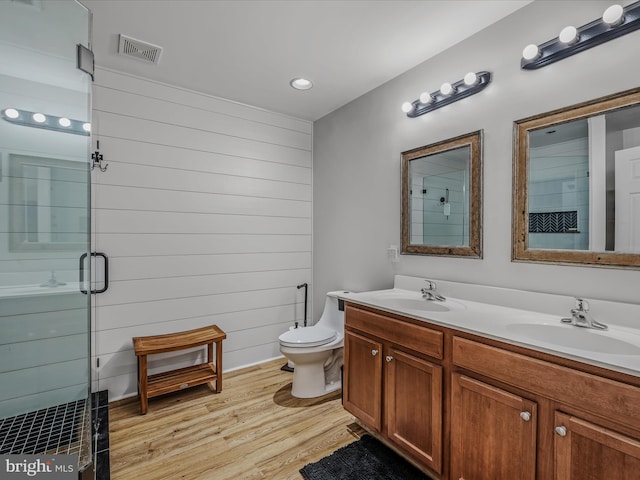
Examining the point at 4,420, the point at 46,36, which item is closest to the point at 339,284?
the point at 4,420

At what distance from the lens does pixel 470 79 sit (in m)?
1.97

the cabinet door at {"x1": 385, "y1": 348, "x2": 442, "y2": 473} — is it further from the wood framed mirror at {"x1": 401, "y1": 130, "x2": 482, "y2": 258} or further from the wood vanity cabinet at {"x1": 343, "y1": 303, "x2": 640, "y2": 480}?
the wood framed mirror at {"x1": 401, "y1": 130, "x2": 482, "y2": 258}

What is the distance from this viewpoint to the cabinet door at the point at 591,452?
3.27 feet

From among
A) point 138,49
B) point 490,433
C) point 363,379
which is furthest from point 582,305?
point 138,49

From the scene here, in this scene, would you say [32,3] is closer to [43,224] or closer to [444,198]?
[43,224]

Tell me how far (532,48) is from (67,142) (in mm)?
2369

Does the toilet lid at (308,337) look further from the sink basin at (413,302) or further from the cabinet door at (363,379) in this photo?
the sink basin at (413,302)

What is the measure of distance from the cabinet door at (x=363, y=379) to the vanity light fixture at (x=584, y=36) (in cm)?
176

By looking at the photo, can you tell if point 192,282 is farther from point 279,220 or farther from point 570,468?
point 570,468

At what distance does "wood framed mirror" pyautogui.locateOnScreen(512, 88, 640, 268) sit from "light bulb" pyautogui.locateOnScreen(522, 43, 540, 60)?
0.30 metres

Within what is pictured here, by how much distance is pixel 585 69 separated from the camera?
1.56 meters

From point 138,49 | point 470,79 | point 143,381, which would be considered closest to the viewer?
point 470,79

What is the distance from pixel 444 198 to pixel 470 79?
Result: 74 centimetres

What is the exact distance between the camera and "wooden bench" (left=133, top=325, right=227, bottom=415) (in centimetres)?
233
